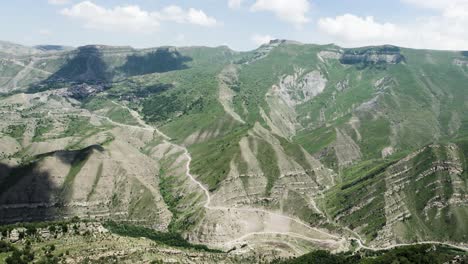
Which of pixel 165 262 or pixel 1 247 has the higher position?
pixel 1 247

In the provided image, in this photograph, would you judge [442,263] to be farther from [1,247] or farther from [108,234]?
[1,247]

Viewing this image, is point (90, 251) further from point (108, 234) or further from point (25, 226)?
point (25, 226)

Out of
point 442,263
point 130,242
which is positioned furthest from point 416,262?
point 130,242

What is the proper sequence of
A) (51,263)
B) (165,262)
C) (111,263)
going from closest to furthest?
(51,263) < (111,263) < (165,262)

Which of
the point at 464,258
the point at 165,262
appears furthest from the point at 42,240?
the point at 464,258

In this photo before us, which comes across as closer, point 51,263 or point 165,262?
point 51,263

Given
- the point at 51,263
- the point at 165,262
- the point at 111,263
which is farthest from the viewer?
the point at 165,262

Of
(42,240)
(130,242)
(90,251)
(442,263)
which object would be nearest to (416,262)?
(442,263)

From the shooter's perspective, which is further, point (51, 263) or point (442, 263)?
point (442, 263)
